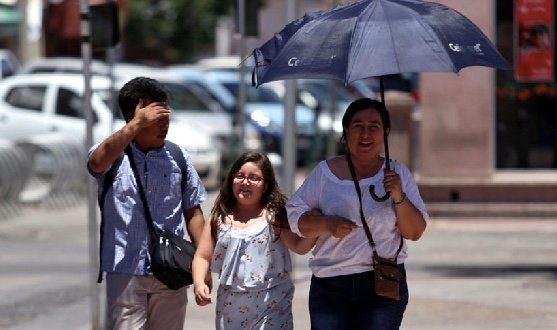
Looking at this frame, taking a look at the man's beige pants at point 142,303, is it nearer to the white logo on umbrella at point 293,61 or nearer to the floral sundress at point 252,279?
the floral sundress at point 252,279

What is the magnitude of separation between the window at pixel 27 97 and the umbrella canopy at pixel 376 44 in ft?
56.7

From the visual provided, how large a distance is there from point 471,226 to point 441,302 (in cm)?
583

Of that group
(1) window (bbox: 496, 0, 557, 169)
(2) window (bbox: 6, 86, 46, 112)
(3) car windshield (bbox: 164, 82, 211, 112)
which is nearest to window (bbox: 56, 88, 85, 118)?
(2) window (bbox: 6, 86, 46, 112)

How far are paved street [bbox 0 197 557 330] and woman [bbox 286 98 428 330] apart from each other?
4.25 meters

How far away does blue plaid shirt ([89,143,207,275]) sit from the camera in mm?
6631

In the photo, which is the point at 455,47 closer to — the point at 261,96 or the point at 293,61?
the point at 293,61

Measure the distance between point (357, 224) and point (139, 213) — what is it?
1.11m

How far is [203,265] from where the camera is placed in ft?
21.1

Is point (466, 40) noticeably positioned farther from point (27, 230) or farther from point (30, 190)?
point (30, 190)

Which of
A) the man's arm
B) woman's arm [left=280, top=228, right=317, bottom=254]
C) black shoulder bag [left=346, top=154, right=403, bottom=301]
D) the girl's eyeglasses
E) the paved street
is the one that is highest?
the girl's eyeglasses

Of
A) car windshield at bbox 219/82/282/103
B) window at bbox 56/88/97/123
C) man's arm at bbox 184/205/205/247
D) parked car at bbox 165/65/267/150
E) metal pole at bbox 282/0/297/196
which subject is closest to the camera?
man's arm at bbox 184/205/205/247

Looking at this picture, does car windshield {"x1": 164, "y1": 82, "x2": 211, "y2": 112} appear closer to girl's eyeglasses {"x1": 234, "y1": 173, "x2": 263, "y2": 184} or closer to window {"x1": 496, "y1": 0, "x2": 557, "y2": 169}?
window {"x1": 496, "y1": 0, "x2": 557, "y2": 169}

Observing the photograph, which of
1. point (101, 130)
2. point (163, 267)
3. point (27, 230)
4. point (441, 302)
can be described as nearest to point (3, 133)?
point (101, 130)

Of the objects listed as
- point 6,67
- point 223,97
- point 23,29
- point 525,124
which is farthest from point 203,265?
point 23,29
